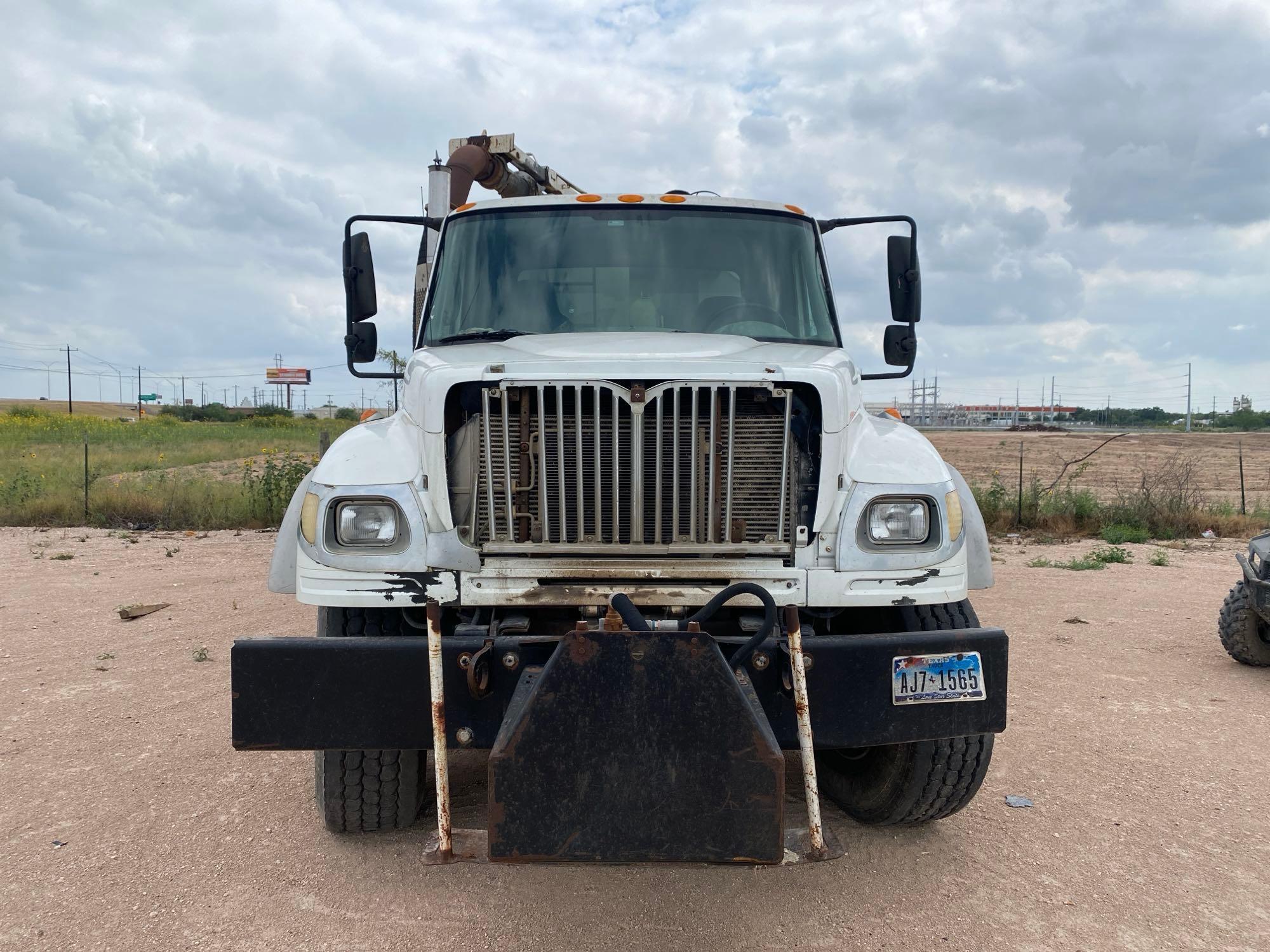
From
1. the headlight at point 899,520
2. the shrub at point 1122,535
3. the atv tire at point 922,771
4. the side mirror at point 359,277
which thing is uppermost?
the side mirror at point 359,277

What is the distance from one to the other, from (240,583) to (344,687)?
655 centimetres

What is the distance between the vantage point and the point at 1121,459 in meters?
27.6

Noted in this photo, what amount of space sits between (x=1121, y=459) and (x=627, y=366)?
2828 cm

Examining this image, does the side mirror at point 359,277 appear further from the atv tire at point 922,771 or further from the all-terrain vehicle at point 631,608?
the atv tire at point 922,771

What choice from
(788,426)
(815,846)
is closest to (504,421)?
(788,426)

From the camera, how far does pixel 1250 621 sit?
5777 millimetres

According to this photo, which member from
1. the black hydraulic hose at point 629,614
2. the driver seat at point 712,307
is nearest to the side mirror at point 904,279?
the driver seat at point 712,307

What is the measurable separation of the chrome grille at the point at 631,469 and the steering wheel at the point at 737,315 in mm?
1115

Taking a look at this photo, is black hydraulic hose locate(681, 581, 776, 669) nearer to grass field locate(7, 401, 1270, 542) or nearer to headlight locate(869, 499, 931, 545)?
headlight locate(869, 499, 931, 545)

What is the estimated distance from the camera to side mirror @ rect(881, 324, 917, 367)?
4719 mm

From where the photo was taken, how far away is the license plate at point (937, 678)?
9.33 ft

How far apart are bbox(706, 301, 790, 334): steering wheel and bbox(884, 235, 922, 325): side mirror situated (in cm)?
82

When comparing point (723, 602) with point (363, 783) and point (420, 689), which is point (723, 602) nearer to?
point (420, 689)

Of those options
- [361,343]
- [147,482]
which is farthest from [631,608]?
[147,482]
